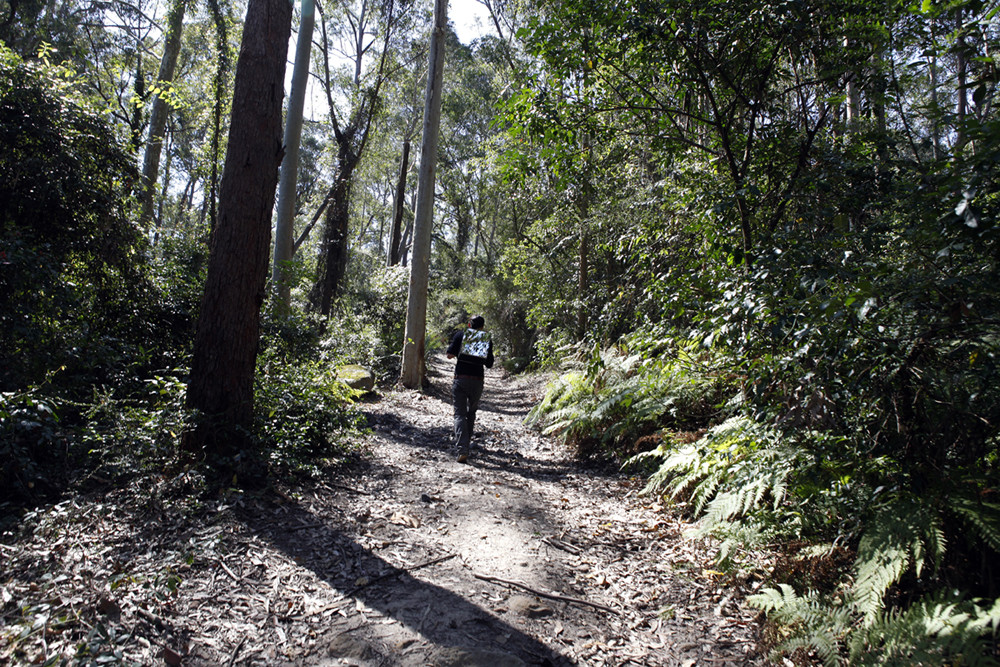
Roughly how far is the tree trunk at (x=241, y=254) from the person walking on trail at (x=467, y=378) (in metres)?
→ 2.91

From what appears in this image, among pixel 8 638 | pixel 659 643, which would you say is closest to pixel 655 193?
pixel 659 643

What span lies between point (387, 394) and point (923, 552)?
10.6 meters

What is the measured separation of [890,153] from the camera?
5242mm

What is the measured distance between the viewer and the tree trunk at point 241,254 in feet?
15.7

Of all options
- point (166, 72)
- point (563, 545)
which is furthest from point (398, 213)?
point (563, 545)

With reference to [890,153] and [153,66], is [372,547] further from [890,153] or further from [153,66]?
[153,66]

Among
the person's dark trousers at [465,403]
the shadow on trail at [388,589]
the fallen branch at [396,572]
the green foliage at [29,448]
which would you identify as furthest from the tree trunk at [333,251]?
the fallen branch at [396,572]

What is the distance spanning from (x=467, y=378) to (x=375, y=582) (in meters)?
3.88

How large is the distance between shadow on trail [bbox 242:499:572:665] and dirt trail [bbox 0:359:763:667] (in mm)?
13

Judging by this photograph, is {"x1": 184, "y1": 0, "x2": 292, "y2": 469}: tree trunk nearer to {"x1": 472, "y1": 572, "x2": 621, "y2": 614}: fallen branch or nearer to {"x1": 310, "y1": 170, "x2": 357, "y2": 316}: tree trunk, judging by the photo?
{"x1": 472, "y1": 572, "x2": 621, "y2": 614}: fallen branch

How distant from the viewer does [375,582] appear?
3.55 m

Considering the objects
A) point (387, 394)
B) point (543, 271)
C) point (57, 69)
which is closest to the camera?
point (57, 69)

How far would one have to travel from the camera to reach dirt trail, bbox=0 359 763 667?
9.36 feet

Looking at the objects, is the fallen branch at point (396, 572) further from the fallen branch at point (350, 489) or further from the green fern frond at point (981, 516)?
the green fern frond at point (981, 516)
